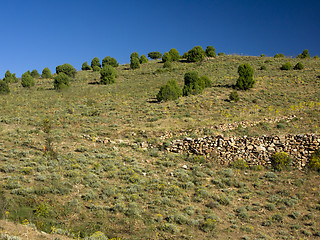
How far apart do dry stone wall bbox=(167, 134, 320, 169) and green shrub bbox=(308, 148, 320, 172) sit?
0.31 metres

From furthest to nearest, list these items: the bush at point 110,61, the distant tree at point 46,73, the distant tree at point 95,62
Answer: the distant tree at point 95,62 < the bush at point 110,61 < the distant tree at point 46,73

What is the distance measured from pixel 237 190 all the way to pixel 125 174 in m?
6.84

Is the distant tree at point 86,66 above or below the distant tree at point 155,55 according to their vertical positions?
below

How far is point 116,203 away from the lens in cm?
1075

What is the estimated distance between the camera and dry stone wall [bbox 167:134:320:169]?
16203 millimetres

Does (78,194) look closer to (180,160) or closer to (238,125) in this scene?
(180,160)

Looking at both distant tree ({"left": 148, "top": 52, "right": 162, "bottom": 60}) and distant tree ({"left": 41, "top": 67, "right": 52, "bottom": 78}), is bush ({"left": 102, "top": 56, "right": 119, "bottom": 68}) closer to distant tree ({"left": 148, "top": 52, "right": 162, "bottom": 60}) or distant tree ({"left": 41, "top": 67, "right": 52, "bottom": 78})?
distant tree ({"left": 41, "top": 67, "right": 52, "bottom": 78})

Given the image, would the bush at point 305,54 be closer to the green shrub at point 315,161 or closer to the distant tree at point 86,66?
the green shrub at point 315,161

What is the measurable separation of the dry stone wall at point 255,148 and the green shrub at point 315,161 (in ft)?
1.01

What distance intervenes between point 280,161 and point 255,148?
1916mm

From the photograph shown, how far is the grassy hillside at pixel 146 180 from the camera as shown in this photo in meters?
9.53

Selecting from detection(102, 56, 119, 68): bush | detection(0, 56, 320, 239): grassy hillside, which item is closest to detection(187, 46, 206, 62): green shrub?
detection(102, 56, 119, 68): bush

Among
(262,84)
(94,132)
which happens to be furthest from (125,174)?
(262,84)

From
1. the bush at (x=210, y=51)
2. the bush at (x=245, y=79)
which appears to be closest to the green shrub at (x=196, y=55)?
the bush at (x=210, y=51)
